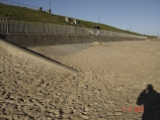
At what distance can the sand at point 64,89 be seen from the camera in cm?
502

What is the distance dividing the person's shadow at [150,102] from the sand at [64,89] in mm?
187

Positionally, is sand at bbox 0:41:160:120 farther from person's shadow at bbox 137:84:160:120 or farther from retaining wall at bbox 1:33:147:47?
retaining wall at bbox 1:33:147:47

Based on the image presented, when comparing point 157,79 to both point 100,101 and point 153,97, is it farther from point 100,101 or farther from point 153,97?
point 100,101

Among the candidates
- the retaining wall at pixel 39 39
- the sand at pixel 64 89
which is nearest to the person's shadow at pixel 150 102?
the sand at pixel 64 89

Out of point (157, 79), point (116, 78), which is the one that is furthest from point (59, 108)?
point (157, 79)

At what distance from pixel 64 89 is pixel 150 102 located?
328cm

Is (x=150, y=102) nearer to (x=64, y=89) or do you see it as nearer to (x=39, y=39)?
(x=64, y=89)

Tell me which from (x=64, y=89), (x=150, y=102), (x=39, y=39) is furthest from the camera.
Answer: (x=39, y=39)

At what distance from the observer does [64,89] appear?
23.1ft

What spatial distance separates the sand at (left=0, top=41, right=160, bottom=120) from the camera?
16.5 ft

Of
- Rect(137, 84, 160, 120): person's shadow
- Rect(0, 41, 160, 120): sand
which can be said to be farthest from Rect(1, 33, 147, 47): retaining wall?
A: Rect(137, 84, 160, 120): person's shadow

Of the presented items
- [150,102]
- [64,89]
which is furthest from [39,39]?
[150,102]

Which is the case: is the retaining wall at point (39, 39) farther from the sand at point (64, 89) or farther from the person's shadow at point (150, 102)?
the person's shadow at point (150, 102)

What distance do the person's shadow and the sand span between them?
0.61 feet
